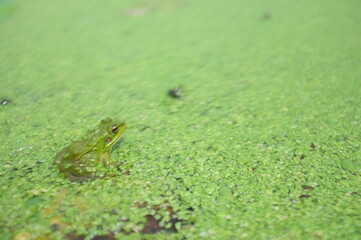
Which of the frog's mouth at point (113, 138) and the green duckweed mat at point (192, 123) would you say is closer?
the green duckweed mat at point (192, 123)

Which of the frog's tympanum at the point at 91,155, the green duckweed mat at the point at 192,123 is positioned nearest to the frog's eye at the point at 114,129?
the frog's tympanum at the point at 91,155

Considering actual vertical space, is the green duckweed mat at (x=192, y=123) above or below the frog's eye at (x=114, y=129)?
below

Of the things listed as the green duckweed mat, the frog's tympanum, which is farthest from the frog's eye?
the green duckweed mat

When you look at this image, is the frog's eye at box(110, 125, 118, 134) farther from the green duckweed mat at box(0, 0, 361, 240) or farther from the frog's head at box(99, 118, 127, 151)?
the green duckweed mat at box(0, 0, 361, 240)

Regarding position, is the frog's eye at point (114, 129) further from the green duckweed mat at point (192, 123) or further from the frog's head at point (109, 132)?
the green duckweed mat at point (192, 123)

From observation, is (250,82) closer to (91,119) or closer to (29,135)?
(91,119)

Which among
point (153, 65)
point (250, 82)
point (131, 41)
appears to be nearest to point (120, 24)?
point (131, 41)
